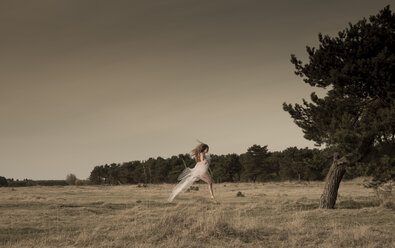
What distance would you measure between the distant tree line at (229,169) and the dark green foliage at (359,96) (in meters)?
36.7

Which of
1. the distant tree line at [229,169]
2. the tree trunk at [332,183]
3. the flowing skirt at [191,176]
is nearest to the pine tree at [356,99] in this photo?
the tree trunk at [332,183]

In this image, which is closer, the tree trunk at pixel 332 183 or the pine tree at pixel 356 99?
the pine tree at pixel 356 99

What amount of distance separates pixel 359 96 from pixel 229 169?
71.0 m

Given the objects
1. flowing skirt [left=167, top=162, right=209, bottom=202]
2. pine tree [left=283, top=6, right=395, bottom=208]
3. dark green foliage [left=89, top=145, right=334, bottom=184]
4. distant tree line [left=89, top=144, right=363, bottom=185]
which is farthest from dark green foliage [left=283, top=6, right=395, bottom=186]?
dark green foliage [left=89, top=145, right=334, bottom=184]

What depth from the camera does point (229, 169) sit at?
88.6m

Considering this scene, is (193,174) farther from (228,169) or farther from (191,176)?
(228,169)

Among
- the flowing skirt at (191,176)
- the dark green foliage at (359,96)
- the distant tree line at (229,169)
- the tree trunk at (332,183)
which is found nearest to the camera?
the flowing skirt at (191,176)

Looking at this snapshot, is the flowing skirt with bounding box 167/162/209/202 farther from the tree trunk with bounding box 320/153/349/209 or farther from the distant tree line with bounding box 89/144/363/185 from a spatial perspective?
the distant tree line with bounding box 89/144/363/185

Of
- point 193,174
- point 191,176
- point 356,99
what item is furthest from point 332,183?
point 193,174

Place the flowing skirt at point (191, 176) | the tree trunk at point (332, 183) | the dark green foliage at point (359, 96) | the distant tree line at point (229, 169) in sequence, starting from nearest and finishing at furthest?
the flowing skirt at point (191, 176), the dark green foliage at point (359, 96), the tree trunk at point (332, 183), the distant tree line at point (229, 169)

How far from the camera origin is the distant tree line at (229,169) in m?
76.9

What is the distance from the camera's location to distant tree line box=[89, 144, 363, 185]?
252 ft

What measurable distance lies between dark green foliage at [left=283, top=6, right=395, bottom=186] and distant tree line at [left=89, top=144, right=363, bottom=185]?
36715 mm

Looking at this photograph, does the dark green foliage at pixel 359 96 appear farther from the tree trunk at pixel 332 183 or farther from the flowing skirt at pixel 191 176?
the flowing skirt at pixel 191 176
